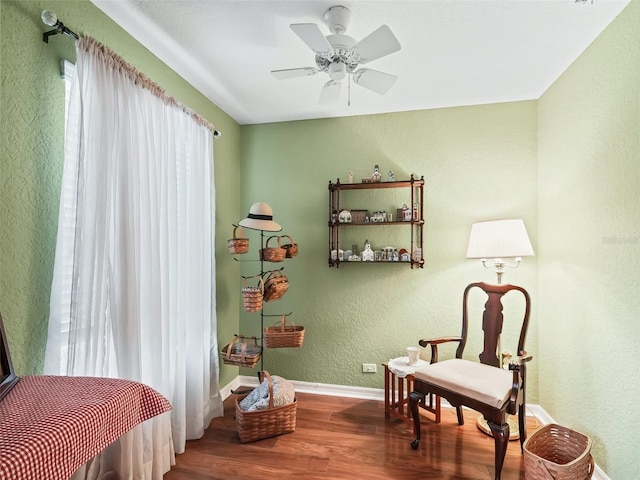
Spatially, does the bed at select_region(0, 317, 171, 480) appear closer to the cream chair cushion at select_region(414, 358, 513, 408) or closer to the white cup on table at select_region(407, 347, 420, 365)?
the cream chair cushion at select_region(414, 358, 513, 408)

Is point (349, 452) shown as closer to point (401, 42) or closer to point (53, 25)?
point (401, 42)

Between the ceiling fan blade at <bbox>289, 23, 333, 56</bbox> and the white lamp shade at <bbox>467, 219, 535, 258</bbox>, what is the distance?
165 cm

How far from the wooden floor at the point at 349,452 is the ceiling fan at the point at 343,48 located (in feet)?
7.60

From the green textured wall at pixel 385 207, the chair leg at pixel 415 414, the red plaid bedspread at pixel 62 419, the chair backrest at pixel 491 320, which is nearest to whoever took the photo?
the red plaid bedspread at pixel 62 419

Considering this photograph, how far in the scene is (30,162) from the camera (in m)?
1.37

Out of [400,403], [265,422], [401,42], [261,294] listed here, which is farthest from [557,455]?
[401,42]

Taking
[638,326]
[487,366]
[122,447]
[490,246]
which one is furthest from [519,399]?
[122,447]

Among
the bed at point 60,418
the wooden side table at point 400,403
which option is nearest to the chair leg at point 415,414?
the wooden side table at point 400,403

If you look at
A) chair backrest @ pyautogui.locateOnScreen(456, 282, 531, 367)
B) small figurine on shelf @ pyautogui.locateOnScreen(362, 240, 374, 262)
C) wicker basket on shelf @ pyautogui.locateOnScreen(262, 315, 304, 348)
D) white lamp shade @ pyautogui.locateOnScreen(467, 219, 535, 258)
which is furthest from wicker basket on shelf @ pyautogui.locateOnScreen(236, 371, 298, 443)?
white lamp shade @ pyautogui.locateOnScreen(467, 219, 535, 258)

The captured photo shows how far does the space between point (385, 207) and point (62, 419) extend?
2564 millimetres

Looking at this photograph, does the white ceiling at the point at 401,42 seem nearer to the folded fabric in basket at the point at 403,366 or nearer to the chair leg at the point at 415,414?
the folded fabric in basket at the point at 403,366

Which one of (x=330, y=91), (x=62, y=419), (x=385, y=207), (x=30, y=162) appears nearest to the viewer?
(x=62, y=419)

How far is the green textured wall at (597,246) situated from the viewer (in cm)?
165

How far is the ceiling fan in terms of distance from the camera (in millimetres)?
1508
